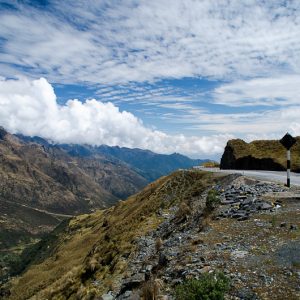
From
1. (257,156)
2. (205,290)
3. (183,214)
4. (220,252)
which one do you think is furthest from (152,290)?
(257,156)

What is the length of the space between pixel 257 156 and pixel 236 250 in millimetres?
43302

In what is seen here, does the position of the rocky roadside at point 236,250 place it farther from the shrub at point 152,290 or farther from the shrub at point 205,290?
the shrub at point 205,290

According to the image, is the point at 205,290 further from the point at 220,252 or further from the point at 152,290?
the point at 220,252

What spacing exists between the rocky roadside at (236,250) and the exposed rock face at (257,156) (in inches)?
983

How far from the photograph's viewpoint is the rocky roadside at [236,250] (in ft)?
48.7

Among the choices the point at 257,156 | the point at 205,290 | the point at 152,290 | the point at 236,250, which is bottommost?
the point at 152,290

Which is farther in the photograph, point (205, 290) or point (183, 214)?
point (183, 214)

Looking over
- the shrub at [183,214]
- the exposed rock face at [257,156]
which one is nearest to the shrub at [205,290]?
the shrub at [183,214]

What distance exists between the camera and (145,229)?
36.4 metres

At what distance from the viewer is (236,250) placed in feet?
61.1

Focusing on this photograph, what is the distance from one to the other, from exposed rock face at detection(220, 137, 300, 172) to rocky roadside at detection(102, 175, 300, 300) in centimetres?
2497

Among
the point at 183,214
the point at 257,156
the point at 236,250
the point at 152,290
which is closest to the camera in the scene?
the point at 152,290

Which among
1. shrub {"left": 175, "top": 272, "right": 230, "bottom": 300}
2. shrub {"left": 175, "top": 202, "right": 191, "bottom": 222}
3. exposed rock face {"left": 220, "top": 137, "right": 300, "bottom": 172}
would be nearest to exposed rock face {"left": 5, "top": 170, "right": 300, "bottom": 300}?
shrub {"left": 175, "top": 202, "right": 191, "bottom": 222}

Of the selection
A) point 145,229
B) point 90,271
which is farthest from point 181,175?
point 90,271
